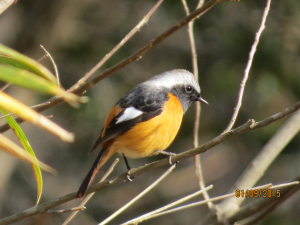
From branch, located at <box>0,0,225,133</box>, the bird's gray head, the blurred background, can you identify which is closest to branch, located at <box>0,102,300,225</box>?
branch, located at <box>0,0,225,133</box>

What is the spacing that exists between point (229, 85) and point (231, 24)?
104 cm

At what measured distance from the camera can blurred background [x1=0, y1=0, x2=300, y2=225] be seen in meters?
5.16

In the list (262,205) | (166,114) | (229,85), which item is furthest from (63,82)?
(262,205)

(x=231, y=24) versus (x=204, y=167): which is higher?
(x=231, y=24)

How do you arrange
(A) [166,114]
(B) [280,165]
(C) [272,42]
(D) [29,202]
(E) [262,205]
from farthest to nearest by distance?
(D) [29,202] < (B) [280,165] < (C) [272,42] < (A) [166,114] < (E) [262,205]

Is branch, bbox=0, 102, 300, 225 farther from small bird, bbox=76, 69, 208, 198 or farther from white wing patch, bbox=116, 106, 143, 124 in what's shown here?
white wing patch, bbox=116, 106, 143, 124

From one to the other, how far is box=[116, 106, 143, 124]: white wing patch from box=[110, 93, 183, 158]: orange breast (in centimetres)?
10

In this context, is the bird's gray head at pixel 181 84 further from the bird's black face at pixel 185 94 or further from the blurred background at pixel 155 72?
the blurred background at pixel 155 72

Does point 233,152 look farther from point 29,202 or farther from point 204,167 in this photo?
point 29,202

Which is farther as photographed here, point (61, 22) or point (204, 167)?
point (204, 167)

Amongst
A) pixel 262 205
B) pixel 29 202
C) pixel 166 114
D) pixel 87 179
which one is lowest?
pixel 262 205

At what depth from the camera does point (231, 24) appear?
5582mm

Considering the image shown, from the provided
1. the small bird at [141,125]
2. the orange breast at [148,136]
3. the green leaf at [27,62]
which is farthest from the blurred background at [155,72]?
the green leaf at [27,62]

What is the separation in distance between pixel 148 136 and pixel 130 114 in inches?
10.3
